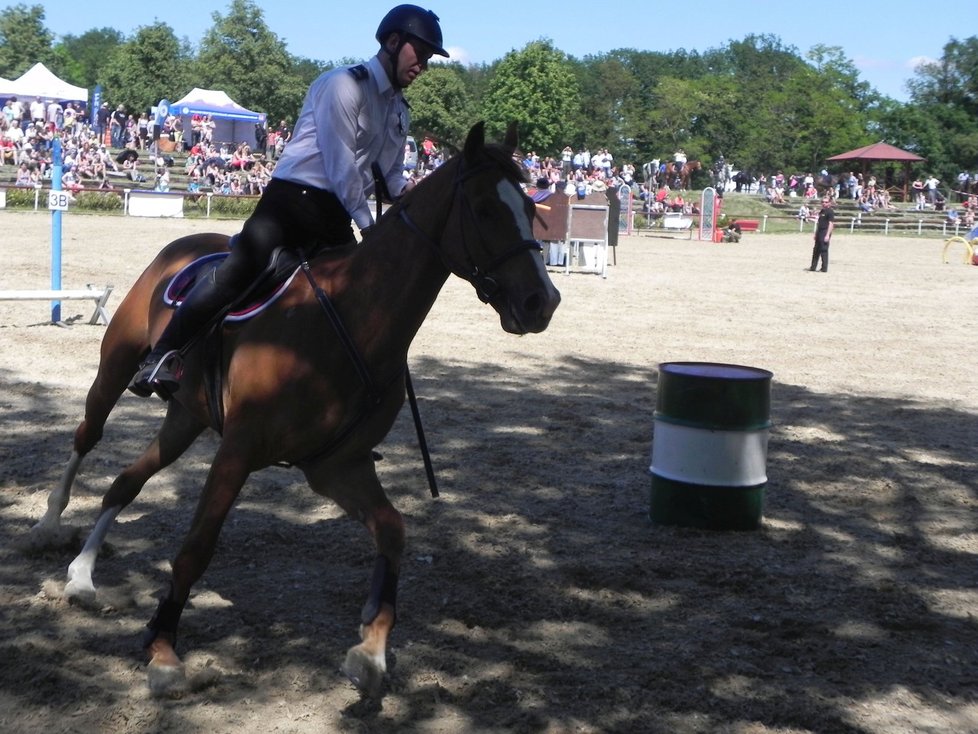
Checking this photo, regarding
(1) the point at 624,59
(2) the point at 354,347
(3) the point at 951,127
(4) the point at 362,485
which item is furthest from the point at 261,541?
(1) the point at 624,59

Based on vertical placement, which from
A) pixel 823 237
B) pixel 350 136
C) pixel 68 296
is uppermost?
pixel 350 136

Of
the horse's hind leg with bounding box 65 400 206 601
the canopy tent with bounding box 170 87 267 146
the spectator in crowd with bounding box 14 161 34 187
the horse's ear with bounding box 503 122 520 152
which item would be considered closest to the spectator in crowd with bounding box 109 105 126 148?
the canopy tent with bounding box 170 87 267 146

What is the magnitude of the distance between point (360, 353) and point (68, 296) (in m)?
9.54

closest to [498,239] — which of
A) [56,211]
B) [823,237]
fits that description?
[56,211]

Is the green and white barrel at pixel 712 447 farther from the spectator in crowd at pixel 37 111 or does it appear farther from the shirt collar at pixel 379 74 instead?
the spectator in crowd at pixel 37 111

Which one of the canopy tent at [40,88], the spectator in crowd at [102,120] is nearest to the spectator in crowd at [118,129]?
the spectator in crowd at [102,120]

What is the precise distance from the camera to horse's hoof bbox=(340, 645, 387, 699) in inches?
177

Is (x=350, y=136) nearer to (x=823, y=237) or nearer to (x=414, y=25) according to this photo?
(x=414, y=25)

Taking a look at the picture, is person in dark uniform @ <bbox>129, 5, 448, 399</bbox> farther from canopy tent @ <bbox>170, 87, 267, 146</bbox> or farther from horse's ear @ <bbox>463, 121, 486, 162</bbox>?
canopy tent @ <bbox>170, 87, 267, 146</bbox>

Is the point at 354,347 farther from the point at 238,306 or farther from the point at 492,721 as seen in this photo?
the point at 492,721

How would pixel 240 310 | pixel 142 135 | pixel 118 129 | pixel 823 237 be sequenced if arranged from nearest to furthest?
pixel 240 310, pixel 823 237, pixel 142 135, pixel 118 129

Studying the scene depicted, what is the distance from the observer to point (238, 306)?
16.8 feet

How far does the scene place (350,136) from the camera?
503cm

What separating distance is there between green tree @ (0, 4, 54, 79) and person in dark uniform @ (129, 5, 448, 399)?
104535 millimetres
